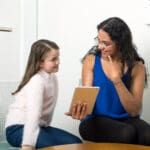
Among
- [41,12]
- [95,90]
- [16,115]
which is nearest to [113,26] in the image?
[95,90]

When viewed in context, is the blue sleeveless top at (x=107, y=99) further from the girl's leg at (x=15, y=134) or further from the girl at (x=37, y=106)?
the girl's leg at (x=15, y=134)

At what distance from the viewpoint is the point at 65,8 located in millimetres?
2695

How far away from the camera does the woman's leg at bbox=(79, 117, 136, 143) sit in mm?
1849

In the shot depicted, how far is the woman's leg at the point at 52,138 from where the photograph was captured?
1752 millimetres

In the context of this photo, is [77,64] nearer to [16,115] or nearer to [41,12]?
[41,12]

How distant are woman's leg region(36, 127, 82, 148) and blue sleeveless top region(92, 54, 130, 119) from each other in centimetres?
24

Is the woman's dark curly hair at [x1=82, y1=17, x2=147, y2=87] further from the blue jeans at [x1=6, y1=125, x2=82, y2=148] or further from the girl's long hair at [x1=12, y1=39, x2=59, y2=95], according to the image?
the blue jeans at [x1=6, y1=125, x2=82, y2=148]

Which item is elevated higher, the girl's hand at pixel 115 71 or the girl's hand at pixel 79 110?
the girl's hand at pixel 115 71

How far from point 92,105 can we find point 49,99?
22 cm

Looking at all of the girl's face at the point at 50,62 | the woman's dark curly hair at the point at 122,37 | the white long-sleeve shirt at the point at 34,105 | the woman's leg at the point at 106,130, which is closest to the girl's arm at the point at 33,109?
the white long-sleeve shirt at the point at 34,105

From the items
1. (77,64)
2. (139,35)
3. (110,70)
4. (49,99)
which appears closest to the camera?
(49,99)

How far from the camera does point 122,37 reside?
206cm

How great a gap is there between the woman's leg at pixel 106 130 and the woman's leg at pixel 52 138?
4.8 inches

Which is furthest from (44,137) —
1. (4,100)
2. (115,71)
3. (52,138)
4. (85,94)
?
(4,100)
